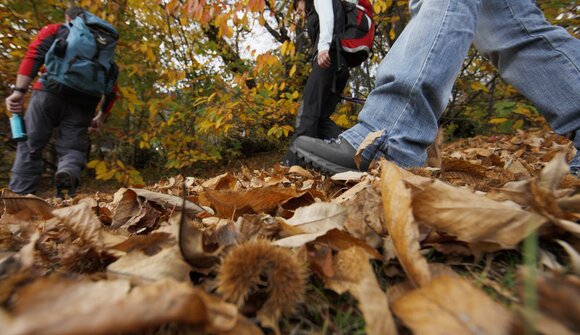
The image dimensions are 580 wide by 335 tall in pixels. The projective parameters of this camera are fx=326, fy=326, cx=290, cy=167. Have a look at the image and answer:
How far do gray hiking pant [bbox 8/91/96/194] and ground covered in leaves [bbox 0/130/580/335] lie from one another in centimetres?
326

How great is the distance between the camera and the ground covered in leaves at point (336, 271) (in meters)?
0.31

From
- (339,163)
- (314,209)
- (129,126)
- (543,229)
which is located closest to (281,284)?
(314,209)

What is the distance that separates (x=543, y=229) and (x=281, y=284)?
0.47m

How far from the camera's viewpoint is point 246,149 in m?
7.94

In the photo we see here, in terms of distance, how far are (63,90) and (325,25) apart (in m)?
2.74

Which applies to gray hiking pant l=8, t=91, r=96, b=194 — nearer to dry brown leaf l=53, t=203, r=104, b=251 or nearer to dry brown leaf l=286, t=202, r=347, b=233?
dry brown leaf l=53, t=203, r=104, b=251

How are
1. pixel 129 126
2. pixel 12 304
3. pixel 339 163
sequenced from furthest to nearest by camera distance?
pixel 129 126 < pixel 339 163 < pixel 12 304

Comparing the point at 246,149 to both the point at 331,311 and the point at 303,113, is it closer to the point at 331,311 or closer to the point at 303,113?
the point at 303,113

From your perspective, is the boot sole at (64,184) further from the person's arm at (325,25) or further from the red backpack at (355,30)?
the red backpack at (355,30)

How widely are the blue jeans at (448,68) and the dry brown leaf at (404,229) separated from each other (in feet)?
2.83

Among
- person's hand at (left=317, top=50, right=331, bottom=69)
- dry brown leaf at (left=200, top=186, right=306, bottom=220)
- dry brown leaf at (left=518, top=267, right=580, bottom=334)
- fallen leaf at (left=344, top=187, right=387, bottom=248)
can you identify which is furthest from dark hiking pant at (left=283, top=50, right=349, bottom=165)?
dry brown leaf at (left=518, top=267, right=580, bottom=334)

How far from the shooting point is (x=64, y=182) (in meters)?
3.47

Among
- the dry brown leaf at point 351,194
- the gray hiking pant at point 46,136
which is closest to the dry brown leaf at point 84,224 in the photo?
the dry brown leaf at point 351,194

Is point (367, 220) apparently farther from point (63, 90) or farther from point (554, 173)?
point (63, 90)
